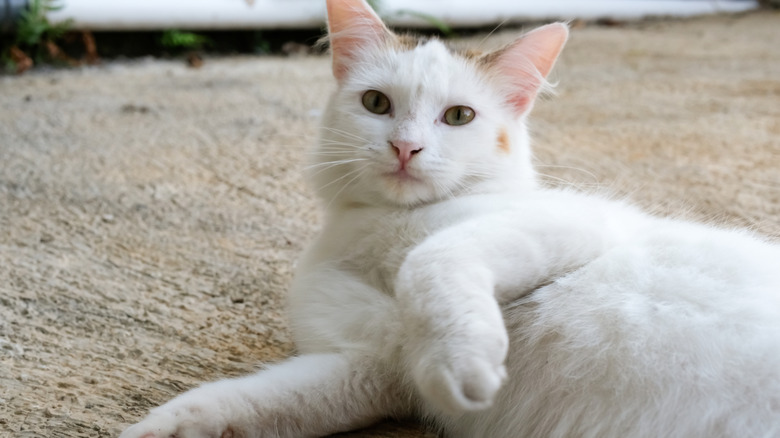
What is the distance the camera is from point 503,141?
5.21 feet

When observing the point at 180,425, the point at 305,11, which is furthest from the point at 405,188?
the point at 305,11

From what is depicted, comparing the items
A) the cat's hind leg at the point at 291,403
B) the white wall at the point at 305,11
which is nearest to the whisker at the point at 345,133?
the cat's hind leg at the point at 291,403

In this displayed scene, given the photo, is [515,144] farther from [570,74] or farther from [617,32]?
[617,32]

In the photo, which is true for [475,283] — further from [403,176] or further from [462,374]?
[403,176]

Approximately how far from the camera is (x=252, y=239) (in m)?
2.15

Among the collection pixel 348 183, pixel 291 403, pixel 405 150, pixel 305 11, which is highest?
pixel 405 150


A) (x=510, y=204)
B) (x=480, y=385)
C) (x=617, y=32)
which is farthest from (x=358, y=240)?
(x=617, y=32)

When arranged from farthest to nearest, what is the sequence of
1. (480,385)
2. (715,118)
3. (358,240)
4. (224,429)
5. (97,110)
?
(97,110), (715,118), (358,240), (224,429), (480,385)

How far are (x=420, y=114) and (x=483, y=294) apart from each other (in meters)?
0.52

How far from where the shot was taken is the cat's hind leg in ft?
3.91

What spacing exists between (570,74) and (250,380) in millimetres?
3165

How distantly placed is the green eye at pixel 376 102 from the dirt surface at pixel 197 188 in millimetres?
558

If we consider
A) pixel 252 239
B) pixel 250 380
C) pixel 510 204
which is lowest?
pixel 252 239

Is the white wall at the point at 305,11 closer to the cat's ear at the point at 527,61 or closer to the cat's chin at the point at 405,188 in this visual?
the cat's ear at the point at 527,61
